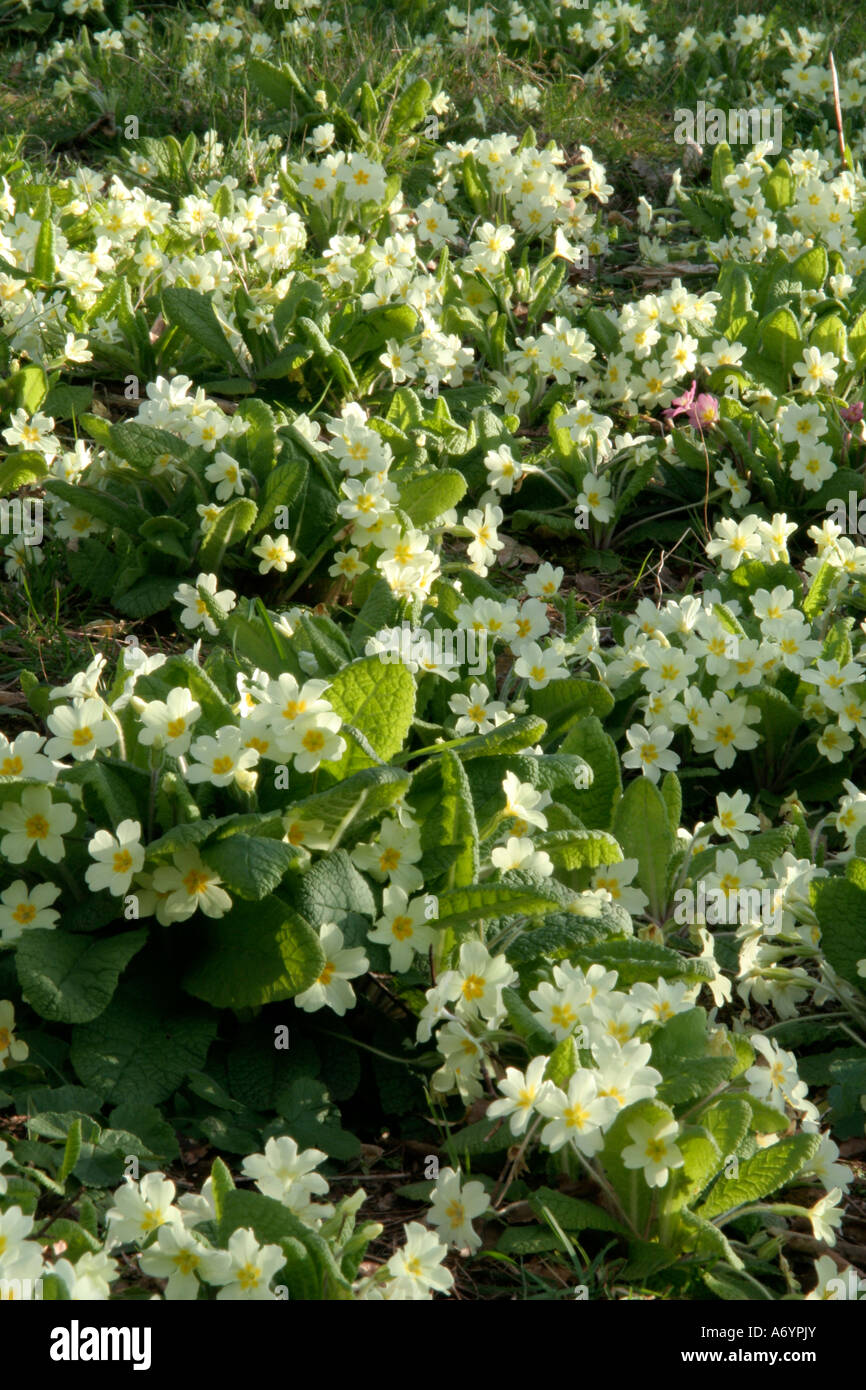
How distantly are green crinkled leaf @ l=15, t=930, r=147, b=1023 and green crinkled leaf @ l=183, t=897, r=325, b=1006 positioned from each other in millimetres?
121

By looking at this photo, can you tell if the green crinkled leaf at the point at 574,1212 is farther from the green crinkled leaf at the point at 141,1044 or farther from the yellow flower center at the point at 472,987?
the green crinkled leaf at the point at 141,1044

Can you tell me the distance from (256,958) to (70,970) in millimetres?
292

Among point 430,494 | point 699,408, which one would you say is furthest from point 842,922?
point 699,408

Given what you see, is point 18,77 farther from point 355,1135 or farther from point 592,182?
point 355,1135

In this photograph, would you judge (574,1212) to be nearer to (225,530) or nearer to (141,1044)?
(141,1044)

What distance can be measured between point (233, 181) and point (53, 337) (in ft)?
3.51

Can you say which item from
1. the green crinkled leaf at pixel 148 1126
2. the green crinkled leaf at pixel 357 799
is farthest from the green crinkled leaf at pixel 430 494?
the green crinkled leaf at pixel 148 1126

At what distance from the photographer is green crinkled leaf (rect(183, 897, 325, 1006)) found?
2.12 metres

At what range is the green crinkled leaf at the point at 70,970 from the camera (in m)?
2.10

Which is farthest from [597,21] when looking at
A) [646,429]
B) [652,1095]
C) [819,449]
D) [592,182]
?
[652,1095]

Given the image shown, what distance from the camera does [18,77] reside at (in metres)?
6.55

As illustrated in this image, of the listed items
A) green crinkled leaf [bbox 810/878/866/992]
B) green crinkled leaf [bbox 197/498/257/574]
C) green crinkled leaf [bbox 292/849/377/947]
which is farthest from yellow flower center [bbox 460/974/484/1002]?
green crinkled leaf [bbox 197/498/257/574]

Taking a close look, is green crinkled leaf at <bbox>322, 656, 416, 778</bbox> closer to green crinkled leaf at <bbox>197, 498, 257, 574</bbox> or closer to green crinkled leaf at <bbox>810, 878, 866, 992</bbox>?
green crinkled leaf at <bbox>810, 878, 866, 992</bbox>

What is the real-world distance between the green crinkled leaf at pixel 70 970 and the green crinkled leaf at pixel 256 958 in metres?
0.12
